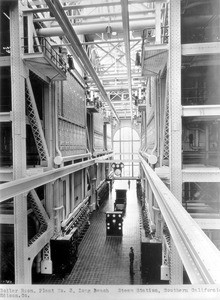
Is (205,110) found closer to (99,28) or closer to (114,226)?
(99,28)

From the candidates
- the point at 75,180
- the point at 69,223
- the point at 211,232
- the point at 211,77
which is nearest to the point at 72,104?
the point at 75,180

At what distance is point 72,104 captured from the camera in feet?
40.2

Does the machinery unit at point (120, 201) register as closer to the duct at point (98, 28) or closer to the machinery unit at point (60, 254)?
the machinery unit at point (60, 254)

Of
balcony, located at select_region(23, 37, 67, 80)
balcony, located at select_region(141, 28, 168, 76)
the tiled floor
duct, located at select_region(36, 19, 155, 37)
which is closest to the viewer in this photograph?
balcony, located at select_region(141, 28, 168, 76)

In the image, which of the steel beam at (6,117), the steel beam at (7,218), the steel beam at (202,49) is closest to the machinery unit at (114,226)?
the steel beam at (7,218)

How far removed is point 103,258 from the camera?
10.5 meters

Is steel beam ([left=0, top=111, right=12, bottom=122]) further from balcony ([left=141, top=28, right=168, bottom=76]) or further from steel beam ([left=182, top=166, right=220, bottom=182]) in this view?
steel beam ([left=182, top=166, right=220, bottom=182])

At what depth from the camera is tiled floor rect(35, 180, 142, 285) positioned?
8.77 m

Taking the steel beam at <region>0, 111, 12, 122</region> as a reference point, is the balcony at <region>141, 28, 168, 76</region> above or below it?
above

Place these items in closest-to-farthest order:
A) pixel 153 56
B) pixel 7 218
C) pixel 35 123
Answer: pixel 153 56
pixel 7 218
pixel 35 123

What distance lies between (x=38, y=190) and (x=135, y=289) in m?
7.98

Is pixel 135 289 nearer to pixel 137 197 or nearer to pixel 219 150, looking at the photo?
pixel 219 150

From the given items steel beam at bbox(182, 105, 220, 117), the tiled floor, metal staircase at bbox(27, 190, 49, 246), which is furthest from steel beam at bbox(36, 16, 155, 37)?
the tiled floor

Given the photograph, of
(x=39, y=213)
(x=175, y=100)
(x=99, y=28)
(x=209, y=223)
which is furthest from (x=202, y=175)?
(x=99, y=28)
